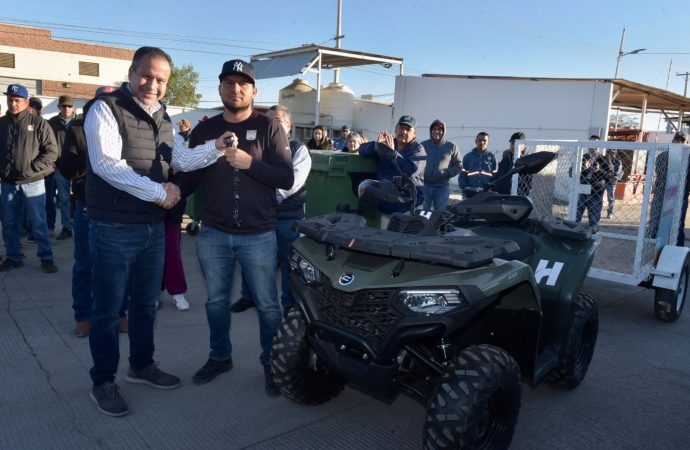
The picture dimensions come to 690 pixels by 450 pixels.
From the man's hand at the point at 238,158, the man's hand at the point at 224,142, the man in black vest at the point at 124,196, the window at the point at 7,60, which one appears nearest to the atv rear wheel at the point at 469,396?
the man's hand at the point at 238,158

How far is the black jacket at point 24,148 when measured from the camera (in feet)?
19.1

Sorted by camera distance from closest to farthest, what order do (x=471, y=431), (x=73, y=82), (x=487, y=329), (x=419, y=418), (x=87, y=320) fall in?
(x=471, y=431), (x=487, y=329), (x=419, y=418), (x=87, y=320), (x=73, y=82)

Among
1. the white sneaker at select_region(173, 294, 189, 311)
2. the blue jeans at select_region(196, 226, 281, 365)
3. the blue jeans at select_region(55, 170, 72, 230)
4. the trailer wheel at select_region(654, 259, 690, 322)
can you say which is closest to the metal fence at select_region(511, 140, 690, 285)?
the trailer wheel at select_region(654, 259, 690, 322)

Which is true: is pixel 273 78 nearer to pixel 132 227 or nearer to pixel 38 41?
pixel 132 227

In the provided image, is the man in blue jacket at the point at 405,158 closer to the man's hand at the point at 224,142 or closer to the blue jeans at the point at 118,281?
the man's hand at the point at 224,142

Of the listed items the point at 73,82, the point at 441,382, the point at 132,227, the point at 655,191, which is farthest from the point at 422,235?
the point at 73,82

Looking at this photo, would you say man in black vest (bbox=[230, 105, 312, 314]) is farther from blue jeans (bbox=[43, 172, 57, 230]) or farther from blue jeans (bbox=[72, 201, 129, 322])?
blue jeans (bbox=[43, 172, 57, 230])

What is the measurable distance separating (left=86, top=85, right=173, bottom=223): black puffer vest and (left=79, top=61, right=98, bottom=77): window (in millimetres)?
51825

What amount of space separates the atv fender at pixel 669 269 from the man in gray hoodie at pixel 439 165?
270 centimetres

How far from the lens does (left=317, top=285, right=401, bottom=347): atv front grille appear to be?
2.28 meters

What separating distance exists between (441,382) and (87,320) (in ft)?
9.78

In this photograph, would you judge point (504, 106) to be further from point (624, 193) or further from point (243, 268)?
point (243, 268)

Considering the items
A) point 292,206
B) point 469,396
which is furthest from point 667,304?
point 469,396

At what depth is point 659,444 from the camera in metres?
2.99
